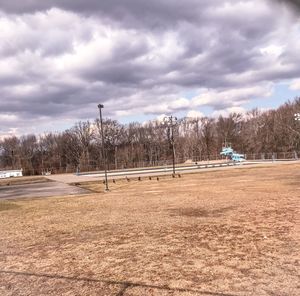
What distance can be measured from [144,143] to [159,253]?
124 meters

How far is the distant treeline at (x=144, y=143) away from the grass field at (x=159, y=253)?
3854 inches

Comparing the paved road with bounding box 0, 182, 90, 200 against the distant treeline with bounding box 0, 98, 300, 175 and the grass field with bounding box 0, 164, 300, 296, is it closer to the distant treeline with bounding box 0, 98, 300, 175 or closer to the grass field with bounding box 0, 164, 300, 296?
the grass field with bounding box 0, 164, 300, 296

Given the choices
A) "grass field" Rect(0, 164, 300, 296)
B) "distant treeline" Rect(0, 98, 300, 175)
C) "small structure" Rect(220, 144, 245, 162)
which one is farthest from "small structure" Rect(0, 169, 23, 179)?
"grass field" Rect(0, 164, 300, 296)

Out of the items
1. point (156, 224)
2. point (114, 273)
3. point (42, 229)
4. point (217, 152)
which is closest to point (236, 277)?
point (114, 273)

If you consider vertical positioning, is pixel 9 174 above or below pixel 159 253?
above

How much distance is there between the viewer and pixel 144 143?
13275 centimetres

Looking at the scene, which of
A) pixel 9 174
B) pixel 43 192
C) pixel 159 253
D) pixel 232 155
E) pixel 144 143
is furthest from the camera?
pixel 144 143

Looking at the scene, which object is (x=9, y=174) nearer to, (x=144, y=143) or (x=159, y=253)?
(x=144, y=143)

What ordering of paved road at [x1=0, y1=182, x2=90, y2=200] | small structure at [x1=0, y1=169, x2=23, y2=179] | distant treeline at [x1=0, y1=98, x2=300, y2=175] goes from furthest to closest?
distant treeline at [x1=0, y1=98, x2=300, y2=175]
small structure at [x1=0, y1=169, x2=23, y2=179]
paved road at [x1=0, y1=182, x2=90, y2=200]

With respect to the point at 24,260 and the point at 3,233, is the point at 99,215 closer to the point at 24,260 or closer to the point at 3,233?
the point at 3,233

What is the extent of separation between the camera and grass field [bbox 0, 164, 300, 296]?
7.07 meters

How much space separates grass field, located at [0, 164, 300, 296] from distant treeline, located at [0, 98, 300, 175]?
3854 inches

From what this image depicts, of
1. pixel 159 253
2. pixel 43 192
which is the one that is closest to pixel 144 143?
pixel 43 192

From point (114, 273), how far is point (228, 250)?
2538 millimetres
